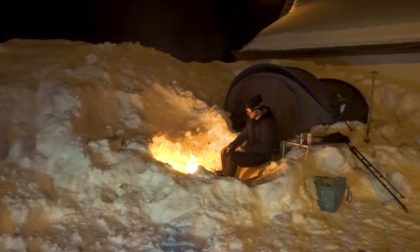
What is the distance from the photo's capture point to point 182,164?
6000 mm

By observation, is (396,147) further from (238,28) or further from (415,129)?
(238,28)

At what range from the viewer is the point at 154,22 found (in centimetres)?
1200

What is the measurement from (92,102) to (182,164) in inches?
59.3

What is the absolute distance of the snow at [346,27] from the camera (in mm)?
7902

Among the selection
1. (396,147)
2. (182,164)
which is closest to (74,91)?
(182,164)

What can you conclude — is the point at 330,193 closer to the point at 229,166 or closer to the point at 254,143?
the point at 254,143

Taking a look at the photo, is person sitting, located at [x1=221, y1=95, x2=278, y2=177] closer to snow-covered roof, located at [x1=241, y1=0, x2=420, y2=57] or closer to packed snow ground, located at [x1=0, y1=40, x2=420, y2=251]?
packed snow ground, located at [x1=0, y1=40, x2=420, y2=251]

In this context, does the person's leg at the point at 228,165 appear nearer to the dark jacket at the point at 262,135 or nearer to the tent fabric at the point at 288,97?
the dark jacket at the point at 262,135

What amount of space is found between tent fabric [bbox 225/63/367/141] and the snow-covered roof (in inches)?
68.0

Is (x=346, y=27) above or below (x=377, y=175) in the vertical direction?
above

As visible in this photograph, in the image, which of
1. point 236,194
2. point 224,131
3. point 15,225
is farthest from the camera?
point 224,131

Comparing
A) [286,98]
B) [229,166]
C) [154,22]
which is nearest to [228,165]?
[229,166]

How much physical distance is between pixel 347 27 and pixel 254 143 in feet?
13.5

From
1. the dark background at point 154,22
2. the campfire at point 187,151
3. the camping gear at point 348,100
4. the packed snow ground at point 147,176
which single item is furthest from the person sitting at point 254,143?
the dark background at point 154,22
